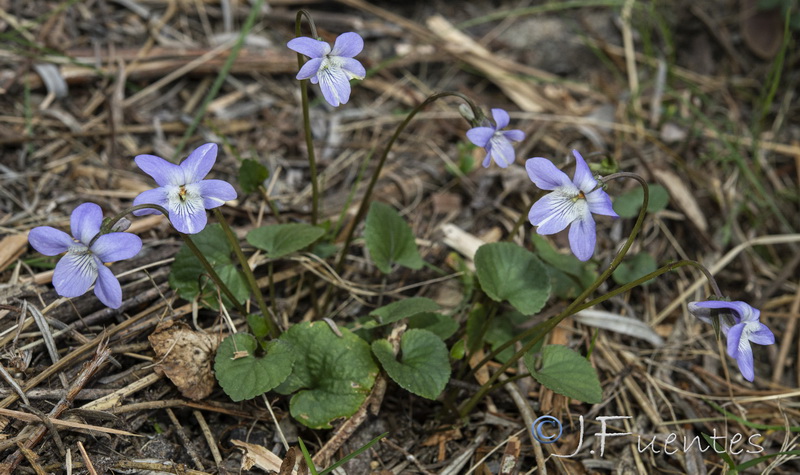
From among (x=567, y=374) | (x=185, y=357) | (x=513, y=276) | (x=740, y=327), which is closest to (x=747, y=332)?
(x=740, y=327)

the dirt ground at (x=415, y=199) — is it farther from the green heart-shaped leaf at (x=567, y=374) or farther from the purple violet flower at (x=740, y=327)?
the purple violet flower at (x=740, y=327)

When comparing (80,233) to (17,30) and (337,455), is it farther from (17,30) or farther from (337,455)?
(17,30)

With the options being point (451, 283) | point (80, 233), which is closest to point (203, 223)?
point (80, 233)

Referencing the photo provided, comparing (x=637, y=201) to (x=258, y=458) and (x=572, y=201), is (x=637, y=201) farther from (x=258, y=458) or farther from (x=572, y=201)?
(x=258, y=458)

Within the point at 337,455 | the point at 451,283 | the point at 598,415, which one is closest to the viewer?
the point at 337,455

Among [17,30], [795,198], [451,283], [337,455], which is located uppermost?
[17,30]

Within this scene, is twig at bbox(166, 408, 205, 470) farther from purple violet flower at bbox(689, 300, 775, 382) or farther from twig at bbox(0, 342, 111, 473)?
purple violet flower at bbox(689, 300, 775, 382)

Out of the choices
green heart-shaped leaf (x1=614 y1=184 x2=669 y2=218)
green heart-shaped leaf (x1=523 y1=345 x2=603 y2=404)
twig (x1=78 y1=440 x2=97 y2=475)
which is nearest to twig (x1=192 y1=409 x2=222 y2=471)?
twig (x1=78 y1=440 x2=97 y2=475)
